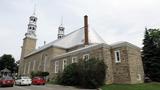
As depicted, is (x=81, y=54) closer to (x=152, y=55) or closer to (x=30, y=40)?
(x=152, y=55)

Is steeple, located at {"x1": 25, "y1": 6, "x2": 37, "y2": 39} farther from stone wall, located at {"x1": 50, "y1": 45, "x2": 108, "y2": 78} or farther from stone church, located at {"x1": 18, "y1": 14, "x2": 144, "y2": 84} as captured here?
stone wall, located at {"x1": 50, "y1": 45, "x2": 108, "y2": 78}

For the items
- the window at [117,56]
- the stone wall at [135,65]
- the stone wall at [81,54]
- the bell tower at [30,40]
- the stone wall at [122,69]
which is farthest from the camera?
the bell tower at [30,40]

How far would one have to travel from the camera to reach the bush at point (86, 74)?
24.5 meters

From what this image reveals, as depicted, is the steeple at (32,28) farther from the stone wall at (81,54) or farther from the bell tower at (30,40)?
the stone wall at (81,54)

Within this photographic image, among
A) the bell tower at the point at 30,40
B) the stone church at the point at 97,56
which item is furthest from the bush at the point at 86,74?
the bell tower at the point at 30,40

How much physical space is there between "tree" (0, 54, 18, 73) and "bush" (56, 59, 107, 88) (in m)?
62.1

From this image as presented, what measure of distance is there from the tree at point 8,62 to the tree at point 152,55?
63759 mm

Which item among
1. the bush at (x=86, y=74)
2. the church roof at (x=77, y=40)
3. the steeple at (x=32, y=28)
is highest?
the steeple at (x=32, y=28)

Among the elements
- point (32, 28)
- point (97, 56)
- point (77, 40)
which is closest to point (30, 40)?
point (32, 28)

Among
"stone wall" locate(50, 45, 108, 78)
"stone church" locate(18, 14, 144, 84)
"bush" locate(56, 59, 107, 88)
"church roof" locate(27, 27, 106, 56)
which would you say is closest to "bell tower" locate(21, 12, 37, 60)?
"stone church" locate(18, 14, 144, 84)

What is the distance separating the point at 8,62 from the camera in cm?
8262

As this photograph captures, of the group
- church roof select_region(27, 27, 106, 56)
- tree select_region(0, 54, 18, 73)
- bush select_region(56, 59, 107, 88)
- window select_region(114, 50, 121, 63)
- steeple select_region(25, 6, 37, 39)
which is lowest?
bush select_region(56, 59, 107, 88)

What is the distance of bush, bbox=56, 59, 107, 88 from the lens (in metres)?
24.5

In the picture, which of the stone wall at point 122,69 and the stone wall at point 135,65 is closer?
the stone wall at point 122,69
